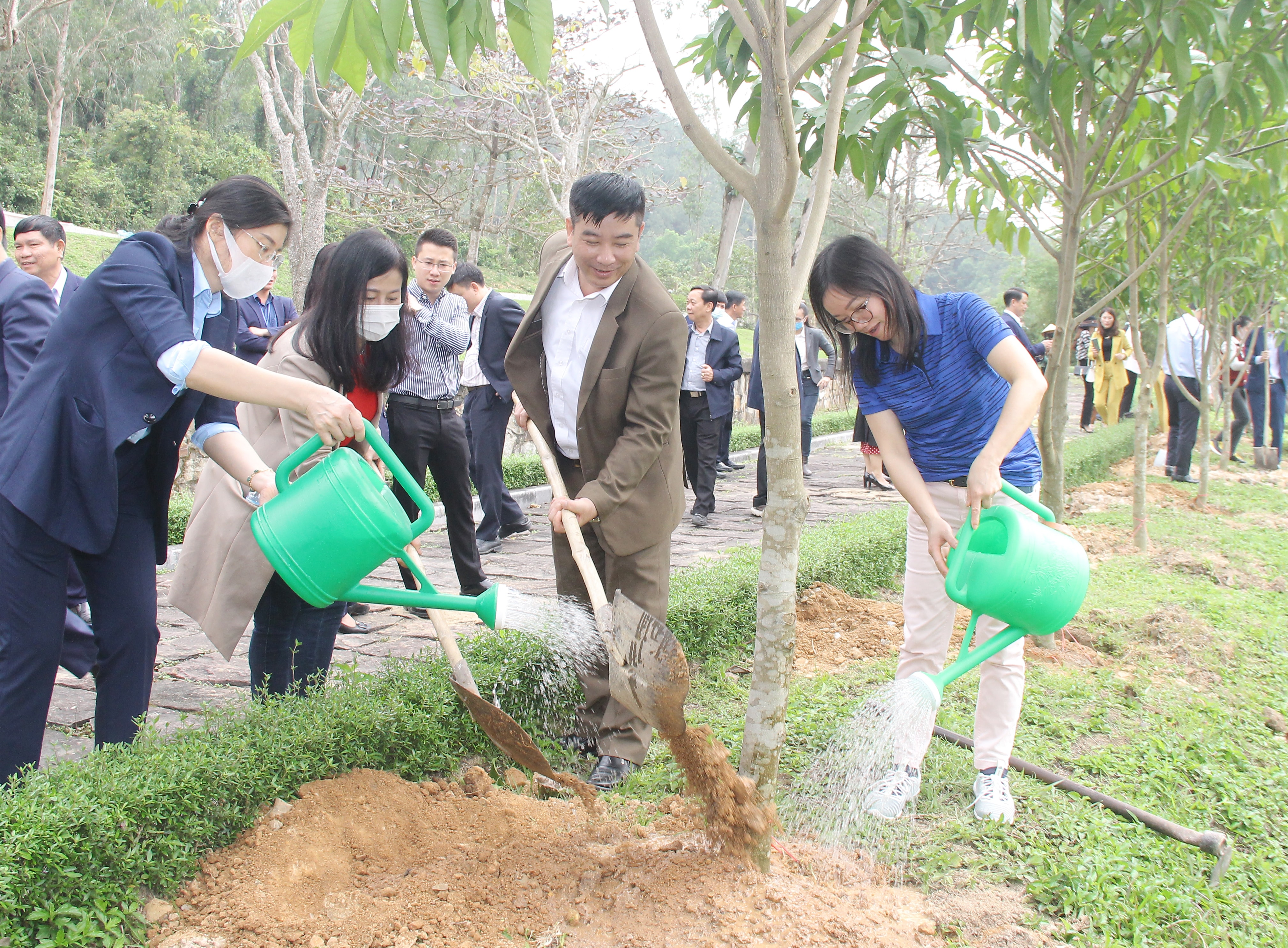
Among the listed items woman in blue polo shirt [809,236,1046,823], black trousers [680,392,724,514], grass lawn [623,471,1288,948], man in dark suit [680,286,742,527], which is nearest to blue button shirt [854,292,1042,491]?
woman in blue polo shirt [809,236,1046,823]

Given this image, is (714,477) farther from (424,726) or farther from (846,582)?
(424,726)

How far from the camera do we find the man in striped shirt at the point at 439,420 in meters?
4.81

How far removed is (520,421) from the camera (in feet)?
10.3

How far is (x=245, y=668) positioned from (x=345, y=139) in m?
39.9

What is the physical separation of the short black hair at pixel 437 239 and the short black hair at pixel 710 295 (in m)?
3.50

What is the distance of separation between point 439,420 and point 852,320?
2731mm

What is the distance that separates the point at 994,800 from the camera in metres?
2.78

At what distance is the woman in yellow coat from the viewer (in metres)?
13.2

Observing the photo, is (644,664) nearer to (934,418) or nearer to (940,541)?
(940,541)

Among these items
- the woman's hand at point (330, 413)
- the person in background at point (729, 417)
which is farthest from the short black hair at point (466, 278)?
the woman's hand at point (330, 413)

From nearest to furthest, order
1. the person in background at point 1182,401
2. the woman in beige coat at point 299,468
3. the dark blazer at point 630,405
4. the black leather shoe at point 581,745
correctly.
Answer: the woman in beige coat at point 299,468 → the dark blazer at point 630,405 → the black leather shoe at point 581,745 → the person in background at point 1182,401

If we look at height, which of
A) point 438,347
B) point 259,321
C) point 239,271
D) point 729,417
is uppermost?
point 239,271

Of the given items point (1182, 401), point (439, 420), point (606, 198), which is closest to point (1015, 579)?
point (606, 198)

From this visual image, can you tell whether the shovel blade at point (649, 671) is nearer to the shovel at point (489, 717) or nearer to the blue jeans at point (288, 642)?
the shovel at point (489, 717)
